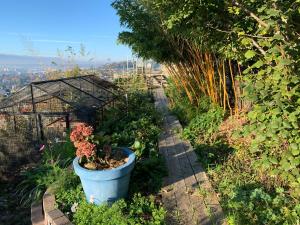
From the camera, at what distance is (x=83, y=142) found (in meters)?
3.52

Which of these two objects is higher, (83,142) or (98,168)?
(83,142)

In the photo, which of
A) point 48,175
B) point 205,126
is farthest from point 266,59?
point 205,126

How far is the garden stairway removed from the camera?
3.33m

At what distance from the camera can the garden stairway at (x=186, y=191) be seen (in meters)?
3.33

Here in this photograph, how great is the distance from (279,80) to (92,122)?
4348 mm

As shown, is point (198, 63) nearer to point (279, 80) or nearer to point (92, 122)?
point (92, 122)

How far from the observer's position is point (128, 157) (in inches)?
148

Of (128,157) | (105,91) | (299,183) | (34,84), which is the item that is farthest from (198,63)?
(299,183)

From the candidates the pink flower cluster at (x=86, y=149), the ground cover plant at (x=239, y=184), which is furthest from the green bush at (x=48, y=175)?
the ground cover plant at (x=239, y=184)

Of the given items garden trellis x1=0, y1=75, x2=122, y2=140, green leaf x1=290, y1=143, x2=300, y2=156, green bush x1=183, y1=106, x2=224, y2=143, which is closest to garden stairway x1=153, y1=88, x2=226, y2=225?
green bush x1=183, y1=106, x2=224, y2=143

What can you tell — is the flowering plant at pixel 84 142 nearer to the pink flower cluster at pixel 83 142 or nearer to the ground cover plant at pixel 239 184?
the pink flower cluster at pixel 83 142

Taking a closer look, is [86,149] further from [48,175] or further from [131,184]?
[48,175]

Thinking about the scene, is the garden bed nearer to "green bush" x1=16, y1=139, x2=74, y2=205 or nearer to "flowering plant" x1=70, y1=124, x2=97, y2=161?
"green bush" x1=16, y1=139, x2=74, y2=205

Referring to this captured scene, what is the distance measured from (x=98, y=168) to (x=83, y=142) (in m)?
0.31
